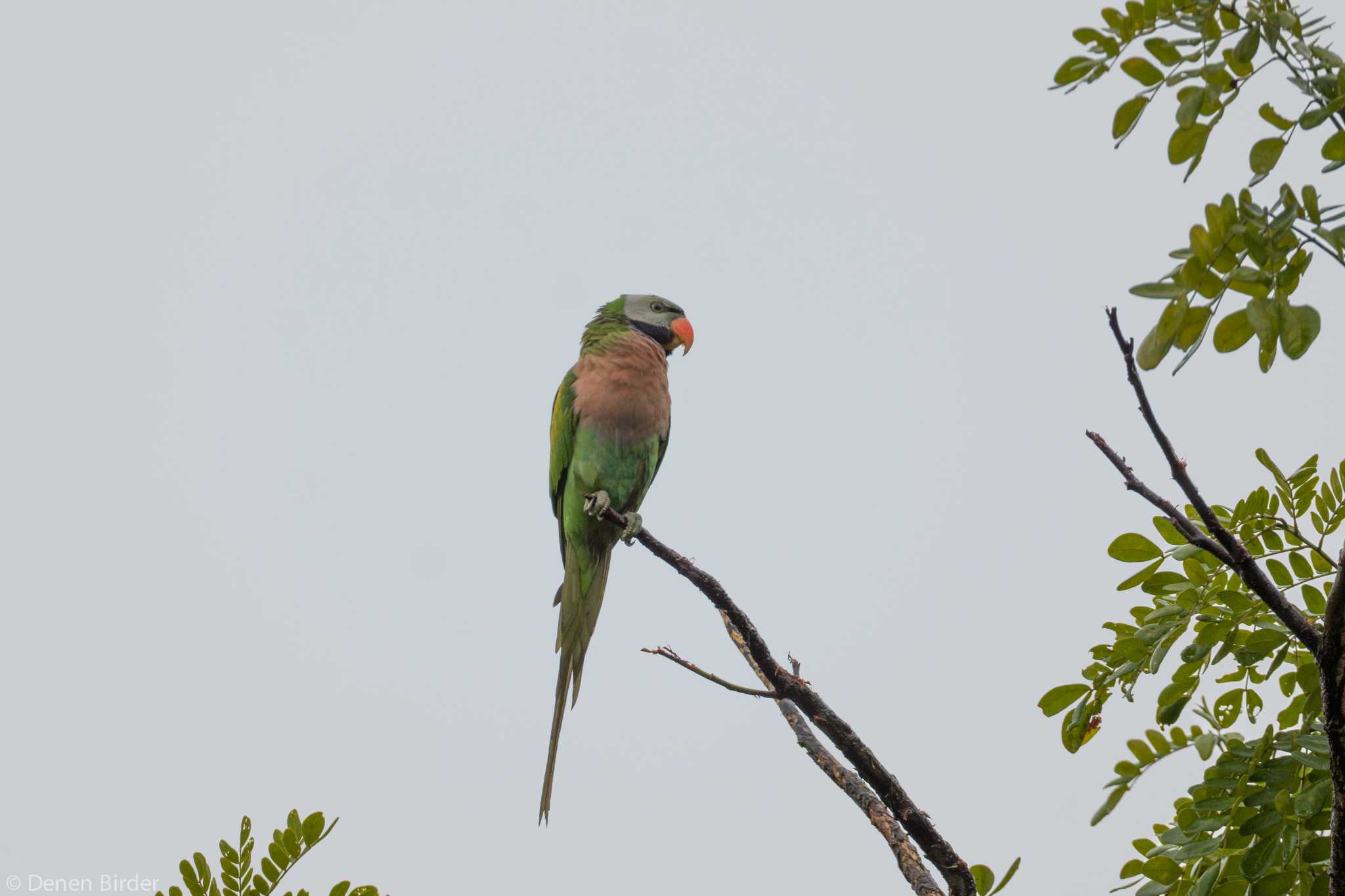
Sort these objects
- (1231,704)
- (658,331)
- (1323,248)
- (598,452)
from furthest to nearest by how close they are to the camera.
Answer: (658,331) < (598,452) < (1231,704) < (1323,248)

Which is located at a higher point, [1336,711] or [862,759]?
[862,759]

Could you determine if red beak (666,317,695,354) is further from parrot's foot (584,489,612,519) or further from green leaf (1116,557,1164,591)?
green leaf (1116,557,1164,591)

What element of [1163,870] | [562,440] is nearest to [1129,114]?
[1163,870]

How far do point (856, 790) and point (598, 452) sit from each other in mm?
3296

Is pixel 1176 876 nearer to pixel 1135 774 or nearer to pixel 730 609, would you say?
pixel 1135 774

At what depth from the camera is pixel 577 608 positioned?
6.00 m

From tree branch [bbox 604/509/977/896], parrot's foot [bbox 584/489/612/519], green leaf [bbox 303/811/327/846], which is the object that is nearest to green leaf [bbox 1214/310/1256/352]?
tree branch [bbox 604/509/977/896]

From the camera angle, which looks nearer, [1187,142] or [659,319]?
[1187,142]

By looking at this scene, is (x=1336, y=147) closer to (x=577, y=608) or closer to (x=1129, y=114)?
(x=1129, y=114)

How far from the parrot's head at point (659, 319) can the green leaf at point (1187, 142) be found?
16.9ft

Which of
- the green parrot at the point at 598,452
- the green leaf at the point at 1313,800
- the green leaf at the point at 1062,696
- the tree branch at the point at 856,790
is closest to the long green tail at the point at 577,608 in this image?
the green parrot at the point at 598,452

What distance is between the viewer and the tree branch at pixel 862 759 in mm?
2827

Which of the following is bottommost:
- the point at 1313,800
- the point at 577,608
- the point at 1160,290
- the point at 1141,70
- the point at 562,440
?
the point at 1313,800

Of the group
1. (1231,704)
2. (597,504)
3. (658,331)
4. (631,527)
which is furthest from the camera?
(658,331)
